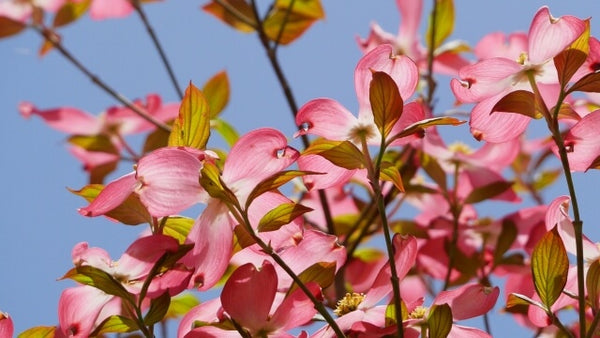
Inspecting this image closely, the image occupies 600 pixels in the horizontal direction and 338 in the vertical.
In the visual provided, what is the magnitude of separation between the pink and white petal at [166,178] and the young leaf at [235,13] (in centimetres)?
72

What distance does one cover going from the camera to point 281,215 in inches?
20.0

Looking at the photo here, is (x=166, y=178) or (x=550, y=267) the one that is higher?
(x=166, y=178)

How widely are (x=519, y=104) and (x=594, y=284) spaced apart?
117 millimetres

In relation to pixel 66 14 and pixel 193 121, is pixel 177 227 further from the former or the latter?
pixel 66 14

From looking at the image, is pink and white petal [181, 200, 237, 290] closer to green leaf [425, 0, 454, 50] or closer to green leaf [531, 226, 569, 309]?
green leaf [531, 226, 569, 309]

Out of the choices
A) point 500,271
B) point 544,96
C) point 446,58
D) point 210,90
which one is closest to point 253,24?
point 210,90

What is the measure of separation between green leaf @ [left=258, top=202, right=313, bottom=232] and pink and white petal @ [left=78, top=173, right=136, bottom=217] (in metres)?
0.08

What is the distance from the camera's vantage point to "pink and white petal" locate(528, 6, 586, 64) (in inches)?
20.0

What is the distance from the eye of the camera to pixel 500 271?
40.6 inches

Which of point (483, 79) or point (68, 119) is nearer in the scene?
point (483, 79)

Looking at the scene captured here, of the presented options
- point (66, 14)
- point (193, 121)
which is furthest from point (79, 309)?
point (66, 14)

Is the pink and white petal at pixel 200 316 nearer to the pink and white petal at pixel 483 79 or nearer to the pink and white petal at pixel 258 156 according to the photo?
the pink and white petal at pixel 258 156

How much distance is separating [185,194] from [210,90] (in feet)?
2.18

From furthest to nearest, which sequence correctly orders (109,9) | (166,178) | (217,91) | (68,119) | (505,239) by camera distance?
(109,9) < (68,119) < (217,91) < (505,239) < (166,178)
